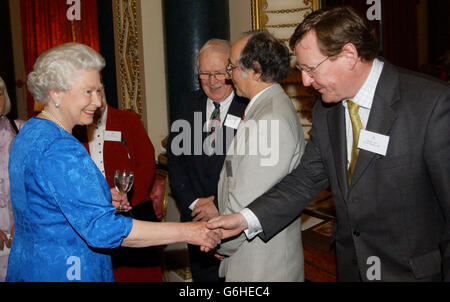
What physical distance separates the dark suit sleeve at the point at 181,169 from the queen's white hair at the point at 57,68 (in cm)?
130

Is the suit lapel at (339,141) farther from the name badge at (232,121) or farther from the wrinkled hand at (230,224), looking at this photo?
the name badge at (232,121)

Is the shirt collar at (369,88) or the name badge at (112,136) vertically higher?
the shirt collar at (369,88)

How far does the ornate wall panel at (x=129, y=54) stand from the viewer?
486cm

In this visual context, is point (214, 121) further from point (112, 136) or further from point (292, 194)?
point (292, 194)

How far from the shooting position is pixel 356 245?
76.9 inches

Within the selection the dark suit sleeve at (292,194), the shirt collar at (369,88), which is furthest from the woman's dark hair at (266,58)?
the shirt collar at (369,88)

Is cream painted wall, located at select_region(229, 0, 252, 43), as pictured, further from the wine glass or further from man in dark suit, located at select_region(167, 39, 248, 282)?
the wine glass

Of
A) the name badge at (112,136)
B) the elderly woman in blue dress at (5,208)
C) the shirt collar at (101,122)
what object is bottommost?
the elderly woman in blue dress at (5,208)

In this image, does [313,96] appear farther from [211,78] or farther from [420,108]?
[420,108]

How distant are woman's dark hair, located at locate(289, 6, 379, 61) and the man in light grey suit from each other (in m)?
0.40

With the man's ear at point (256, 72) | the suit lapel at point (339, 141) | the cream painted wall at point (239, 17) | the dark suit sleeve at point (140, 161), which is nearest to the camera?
the suit lapel at point (339, 141)

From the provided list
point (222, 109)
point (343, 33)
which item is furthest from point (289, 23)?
point (343, 33)

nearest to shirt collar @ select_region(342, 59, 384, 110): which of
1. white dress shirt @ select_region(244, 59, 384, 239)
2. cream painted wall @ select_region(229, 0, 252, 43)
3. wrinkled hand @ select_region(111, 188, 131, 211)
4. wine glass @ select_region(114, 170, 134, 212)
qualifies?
white dress shirt @ select_region(244, 59, 384, 239)
